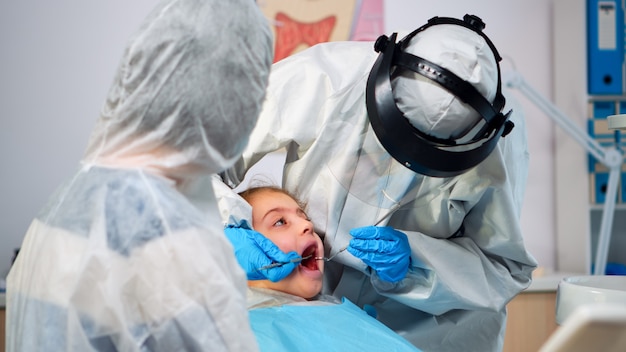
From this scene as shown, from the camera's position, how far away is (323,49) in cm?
176

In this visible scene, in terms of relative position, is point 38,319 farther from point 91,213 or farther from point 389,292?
point 389,292

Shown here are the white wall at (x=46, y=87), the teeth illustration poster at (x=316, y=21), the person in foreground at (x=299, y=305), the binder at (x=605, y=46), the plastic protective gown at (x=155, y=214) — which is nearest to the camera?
the plastic protective gown at (x=155, y=214)

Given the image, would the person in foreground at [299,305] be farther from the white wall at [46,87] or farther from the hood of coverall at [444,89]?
the white wall at [46,87]

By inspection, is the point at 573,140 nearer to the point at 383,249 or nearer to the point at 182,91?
the point at 383,249

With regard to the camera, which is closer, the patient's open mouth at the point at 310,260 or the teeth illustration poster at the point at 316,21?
the patient's open mouth at the point at 310,260

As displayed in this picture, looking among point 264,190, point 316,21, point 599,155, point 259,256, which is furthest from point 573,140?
point 259,256

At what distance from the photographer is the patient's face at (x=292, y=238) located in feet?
5.46

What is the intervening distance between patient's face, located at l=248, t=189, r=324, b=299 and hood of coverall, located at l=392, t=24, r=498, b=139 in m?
0.47

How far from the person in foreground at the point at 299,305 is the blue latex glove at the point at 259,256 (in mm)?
20

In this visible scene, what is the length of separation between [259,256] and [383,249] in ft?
0.86

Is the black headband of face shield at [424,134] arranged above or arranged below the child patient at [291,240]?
above

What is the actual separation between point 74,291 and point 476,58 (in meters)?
0.84

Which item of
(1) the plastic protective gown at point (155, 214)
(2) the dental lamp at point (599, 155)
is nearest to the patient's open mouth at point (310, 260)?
(1) the plastic protective gown at point (155, 214)

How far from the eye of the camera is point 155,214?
0.83m
